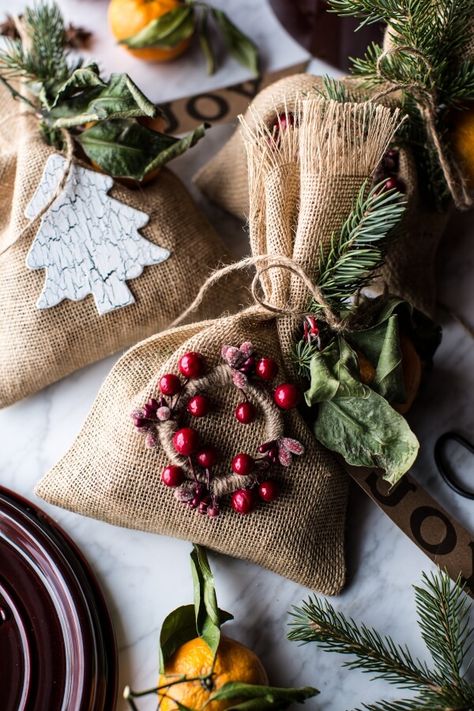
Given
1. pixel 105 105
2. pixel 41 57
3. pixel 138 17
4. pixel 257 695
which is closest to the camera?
A: pixel 257 695

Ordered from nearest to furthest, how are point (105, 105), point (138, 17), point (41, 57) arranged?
point (105, 105) < point (41, 57) < point (138, 17)

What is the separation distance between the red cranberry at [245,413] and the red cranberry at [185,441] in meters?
0.06

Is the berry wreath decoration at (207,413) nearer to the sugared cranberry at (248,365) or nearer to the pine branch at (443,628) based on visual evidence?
the sugared cranberry at (248,365)

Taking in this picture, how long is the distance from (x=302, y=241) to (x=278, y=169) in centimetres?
10

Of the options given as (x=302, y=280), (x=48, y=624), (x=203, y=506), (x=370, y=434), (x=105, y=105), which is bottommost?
(x=48, y=624)

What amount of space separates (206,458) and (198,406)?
0.06 meters

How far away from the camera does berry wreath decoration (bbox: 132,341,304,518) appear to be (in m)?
0.84

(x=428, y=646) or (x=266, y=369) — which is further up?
(x=266, y=369)

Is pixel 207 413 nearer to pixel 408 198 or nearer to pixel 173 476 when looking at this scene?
pixel 173 476

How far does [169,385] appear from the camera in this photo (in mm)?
838

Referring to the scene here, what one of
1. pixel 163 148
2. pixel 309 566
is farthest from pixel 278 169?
pixel 309 566

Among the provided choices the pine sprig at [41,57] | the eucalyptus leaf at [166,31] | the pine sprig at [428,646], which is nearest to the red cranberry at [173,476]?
the pine sprig at [428,646]

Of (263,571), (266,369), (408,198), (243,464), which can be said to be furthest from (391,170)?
(263,571)

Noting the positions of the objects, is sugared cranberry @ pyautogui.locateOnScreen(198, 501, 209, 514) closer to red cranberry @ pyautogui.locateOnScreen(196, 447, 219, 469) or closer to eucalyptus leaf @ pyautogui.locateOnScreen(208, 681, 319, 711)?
red cranberry @ pyautogui.locateOnScreen(196, 447, 219, 469)
